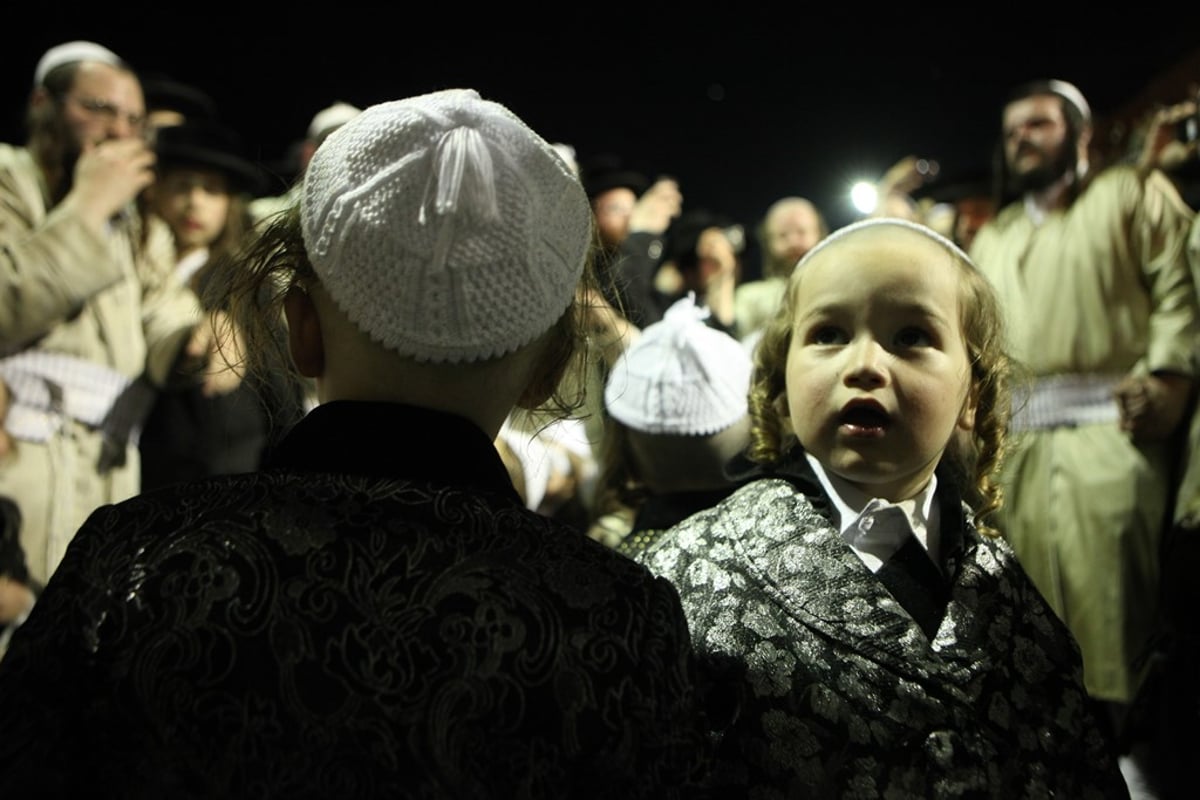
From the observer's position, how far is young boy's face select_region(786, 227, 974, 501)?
4.88 feet

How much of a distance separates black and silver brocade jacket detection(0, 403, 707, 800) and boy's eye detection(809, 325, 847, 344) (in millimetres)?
603

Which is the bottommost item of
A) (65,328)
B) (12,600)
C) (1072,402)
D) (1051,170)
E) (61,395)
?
(12,600)

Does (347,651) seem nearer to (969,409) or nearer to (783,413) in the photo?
(783,413)

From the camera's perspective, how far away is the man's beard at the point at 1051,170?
3672mm

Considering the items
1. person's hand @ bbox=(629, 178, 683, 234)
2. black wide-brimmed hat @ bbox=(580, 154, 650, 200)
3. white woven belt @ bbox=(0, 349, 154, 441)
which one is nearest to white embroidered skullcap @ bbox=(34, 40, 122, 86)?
white woven belt @ bbox=(0, 349, 154, 441)

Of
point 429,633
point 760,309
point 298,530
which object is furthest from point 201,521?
point 760,309

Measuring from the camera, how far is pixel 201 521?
3.35 feet

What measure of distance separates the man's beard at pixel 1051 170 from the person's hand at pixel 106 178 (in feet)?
9.44

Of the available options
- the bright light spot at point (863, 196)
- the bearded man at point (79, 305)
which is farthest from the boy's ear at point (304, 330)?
the bright light spot at point (863, 196)

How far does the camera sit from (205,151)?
12.6ft

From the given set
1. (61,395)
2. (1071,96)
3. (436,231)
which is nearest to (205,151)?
(61,395)

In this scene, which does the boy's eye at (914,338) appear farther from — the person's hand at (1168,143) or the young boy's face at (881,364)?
the person's hand at (1168,143)

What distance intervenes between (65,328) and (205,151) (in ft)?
2.73

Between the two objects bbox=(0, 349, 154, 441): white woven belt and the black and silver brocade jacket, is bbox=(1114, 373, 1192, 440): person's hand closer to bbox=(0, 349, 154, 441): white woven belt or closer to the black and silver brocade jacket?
the black and silver brocade jacket
